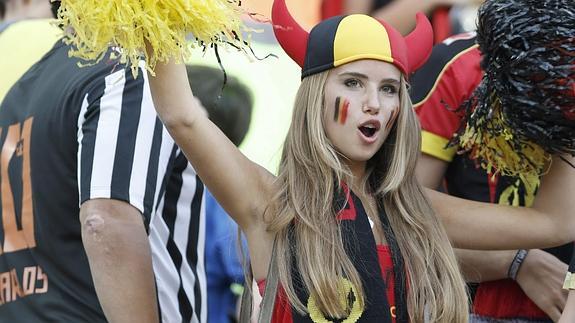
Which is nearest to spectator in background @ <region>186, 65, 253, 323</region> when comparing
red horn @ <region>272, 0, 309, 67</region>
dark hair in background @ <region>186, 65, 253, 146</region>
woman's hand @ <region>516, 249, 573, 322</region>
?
dark hair in background @ <region>186, 65, 253, 146</region>

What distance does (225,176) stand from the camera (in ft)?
10.5

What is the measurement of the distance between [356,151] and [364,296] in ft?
1.29

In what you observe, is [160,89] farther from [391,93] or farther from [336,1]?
[336,1]

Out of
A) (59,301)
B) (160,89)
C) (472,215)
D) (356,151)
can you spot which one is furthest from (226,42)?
(59,301)

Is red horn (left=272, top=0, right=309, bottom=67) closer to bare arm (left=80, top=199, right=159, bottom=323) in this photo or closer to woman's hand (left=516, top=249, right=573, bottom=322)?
bare arm (left=80, top=199, right=159, bottom=323)

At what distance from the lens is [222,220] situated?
4.30 metres

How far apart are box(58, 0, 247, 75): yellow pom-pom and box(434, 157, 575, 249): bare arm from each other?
34.1 inches

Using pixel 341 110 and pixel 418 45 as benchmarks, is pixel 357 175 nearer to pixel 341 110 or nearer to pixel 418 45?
pixel 341 110

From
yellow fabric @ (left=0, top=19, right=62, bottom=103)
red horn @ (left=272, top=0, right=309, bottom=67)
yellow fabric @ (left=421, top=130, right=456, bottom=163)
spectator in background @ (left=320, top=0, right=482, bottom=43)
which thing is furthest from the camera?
spectator in background @ (left=320, top=0, right=482, bottom=43)

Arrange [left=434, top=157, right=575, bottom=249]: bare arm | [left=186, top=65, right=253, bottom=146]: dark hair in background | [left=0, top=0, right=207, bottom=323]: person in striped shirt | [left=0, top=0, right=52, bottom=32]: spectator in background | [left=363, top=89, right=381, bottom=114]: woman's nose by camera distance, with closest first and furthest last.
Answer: [left=363, top=89, right=381, bottom=114]: woman's nose < [left=434, top=157, right=575, bottom=249]: bare arm < [left=0, top=0, right=207, bottom=323]: person in striped shirt < [left=186, top=65, right=253, bottom=146]: dark hair in background < [left=0, top=0, right=52, bottom=32]: spectator in background

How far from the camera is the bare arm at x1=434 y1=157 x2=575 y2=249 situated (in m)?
3.53

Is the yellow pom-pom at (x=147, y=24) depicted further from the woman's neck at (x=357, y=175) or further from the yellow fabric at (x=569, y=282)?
the yellow fabric at (x=569, y=282)

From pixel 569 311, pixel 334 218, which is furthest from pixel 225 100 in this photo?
pixel 569 311

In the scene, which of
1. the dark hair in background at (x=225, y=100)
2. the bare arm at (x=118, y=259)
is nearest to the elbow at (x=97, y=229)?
the bare arm at (x=118, y=259)
